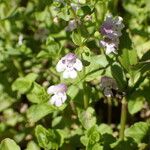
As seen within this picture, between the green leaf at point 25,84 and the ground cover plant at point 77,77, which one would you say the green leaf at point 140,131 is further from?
the green leaf at point 25,84

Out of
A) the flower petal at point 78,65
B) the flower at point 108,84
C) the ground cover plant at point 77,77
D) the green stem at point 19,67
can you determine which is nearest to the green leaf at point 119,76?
the ground cover plant at point 77,77

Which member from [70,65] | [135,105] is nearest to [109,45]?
[70,65]

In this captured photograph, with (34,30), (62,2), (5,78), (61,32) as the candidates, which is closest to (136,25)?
(61,32)

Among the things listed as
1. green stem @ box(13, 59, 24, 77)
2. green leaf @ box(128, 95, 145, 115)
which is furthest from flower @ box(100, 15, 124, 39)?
green stem @ box(13, 59, 24, 77)

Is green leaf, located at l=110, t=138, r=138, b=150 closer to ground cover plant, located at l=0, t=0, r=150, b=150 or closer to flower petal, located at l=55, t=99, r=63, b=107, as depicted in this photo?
ground cover plant, located at l=0, t=0, r=150, b=150

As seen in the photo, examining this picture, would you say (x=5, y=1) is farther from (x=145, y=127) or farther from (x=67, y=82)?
(x=145, y=127)

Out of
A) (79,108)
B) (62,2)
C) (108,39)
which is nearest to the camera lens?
(62,2)

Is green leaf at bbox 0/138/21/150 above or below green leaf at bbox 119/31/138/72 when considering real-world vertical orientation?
below
